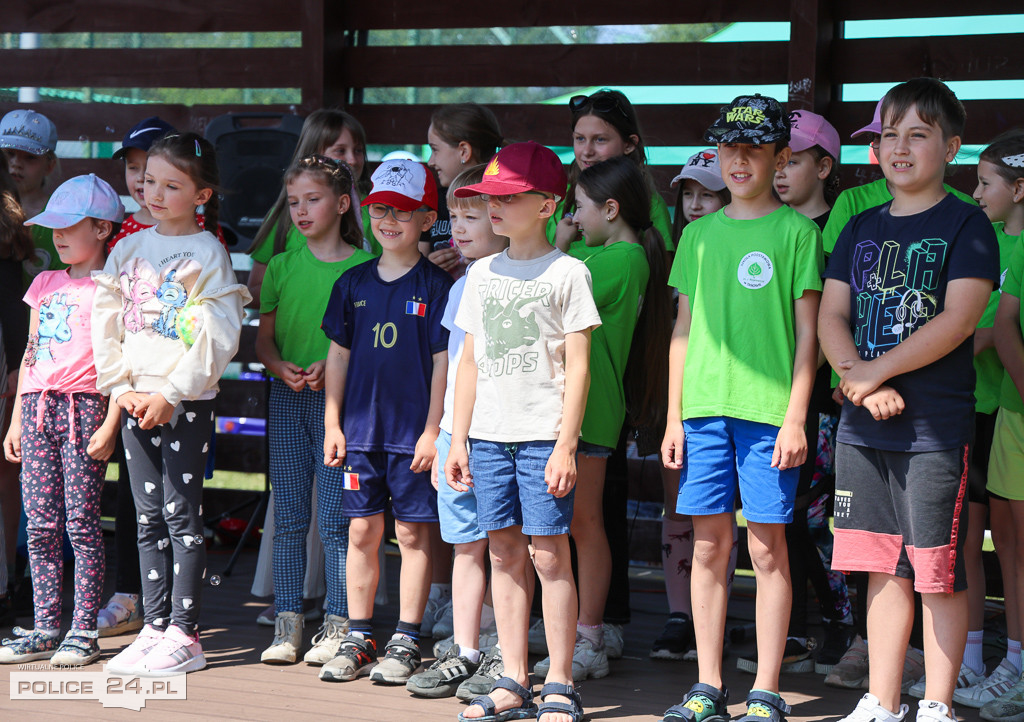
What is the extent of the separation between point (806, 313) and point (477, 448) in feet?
3.35

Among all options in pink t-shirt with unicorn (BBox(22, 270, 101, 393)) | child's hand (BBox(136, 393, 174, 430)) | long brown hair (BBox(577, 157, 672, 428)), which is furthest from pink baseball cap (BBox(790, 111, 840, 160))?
pink t-shirt with unicorn (BBox(22, 270, 101, 393))

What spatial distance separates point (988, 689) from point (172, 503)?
8.70 ft

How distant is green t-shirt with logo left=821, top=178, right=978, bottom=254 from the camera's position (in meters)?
3.60

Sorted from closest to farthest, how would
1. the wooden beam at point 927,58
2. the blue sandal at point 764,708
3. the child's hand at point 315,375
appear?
the blue sandal at point 764,708 < the child's hand at point 315,375 < the wooden beam at point 927,58

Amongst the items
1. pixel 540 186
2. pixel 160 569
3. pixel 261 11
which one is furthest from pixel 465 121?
pixel 261 11

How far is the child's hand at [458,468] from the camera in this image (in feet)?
10.7

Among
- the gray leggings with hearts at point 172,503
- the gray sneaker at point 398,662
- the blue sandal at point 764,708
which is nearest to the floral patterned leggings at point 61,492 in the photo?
the gray leggings with hearts at point 172,503

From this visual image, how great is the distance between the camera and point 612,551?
399 cm

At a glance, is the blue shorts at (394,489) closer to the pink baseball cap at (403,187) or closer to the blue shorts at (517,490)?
the blue shorts at (517,490)

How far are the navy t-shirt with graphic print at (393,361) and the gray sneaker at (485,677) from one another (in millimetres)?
706

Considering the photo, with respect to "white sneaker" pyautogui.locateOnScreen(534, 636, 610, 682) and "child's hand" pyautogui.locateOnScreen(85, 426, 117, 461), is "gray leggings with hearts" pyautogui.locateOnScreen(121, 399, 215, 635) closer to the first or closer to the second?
"child's hand" pyautogui.locateOnScreen(85, 426, 117, 461)

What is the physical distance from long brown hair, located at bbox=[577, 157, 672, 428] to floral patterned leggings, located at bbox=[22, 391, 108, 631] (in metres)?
1.83

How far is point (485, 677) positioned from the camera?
11.1 ft

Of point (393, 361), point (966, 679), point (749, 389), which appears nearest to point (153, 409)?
point (393, 361)
